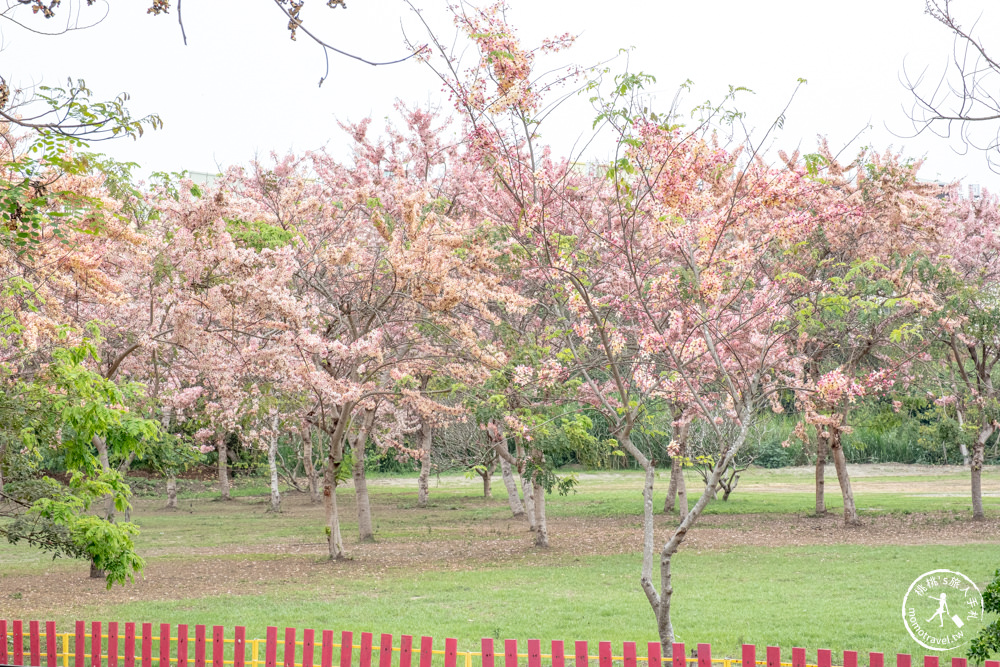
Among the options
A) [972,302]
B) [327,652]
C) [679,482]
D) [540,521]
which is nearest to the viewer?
[327,652]

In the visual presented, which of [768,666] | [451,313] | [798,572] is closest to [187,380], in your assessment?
[451,313]

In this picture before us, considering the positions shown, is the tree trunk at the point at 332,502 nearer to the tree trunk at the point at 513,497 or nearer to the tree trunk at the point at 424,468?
the tree trunk at the point at 513,497

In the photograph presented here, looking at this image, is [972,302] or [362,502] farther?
[362,502]

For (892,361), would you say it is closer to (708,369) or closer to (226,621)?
(708,369)

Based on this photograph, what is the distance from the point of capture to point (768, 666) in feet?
13.3

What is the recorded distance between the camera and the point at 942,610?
317 inches

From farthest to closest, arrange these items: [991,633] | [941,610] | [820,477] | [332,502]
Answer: [820,477]
[332,502]
[941,610]
[991,633]

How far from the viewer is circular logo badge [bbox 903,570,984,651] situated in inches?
280

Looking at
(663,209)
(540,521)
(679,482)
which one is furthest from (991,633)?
(679,482)

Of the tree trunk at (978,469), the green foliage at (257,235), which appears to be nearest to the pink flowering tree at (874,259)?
the tree trunk at (978,469)

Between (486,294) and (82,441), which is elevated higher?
(486,294)

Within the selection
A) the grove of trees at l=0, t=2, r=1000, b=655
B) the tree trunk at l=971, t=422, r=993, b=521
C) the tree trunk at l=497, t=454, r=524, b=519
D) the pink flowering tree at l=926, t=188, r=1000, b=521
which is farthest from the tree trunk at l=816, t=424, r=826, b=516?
the tree trunk at l=497, t=454, r=524, b=519

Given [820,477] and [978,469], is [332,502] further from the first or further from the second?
[978,469]

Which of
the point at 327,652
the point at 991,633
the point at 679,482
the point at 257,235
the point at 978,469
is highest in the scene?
the point at 257,235
